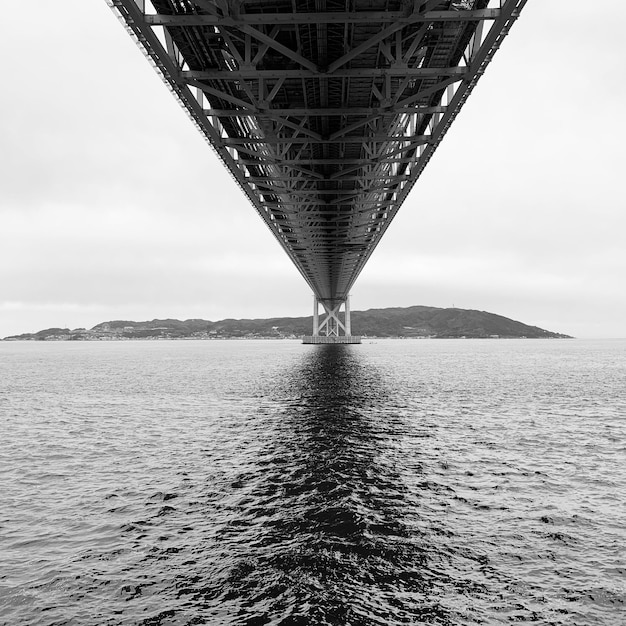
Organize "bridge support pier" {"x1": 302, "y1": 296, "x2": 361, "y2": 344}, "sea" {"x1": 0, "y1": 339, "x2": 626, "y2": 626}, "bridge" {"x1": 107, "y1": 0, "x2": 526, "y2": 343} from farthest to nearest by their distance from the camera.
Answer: "bridge support pier" {"x1": 302, "y1": 296, "x2": 361, "y2": 344}
"bridge" {"x1": 107, "y1": 0, "x2": 526, "y2": 343}
"sea" {"x1": 0, "y1": 339, "x2": 626, "y2": 626}

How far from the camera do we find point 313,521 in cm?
995

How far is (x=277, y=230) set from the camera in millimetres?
38594

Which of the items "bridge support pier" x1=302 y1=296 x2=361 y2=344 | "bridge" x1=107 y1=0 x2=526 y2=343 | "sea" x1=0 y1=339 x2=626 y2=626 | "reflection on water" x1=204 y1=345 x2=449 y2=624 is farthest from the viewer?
"bridge support pier" x1=302 y1=296 x2=361 y2=344

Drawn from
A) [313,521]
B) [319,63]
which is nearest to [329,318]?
[319,63]

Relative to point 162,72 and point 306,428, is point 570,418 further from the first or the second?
point 162,72

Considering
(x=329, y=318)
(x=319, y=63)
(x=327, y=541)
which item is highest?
(x=319, y=63)

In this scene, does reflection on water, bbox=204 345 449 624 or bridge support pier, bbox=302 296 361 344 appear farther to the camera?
bridge support pier, bbox=302 296 361 344

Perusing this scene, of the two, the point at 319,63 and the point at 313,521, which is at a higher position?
the point at 319,63

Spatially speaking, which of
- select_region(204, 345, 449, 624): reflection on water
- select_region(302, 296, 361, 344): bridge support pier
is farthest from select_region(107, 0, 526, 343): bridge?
select_region(302, 296, 361, 344): bridge support pier

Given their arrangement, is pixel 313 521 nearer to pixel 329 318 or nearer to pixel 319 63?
pixel 319 63

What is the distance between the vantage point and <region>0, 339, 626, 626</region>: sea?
7.00 metres

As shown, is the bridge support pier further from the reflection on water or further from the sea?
the reflection on water

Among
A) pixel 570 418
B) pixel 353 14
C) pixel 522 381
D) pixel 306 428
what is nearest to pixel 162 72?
pixel 353 14

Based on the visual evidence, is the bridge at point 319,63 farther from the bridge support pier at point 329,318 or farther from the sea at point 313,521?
the bridge support pier at point 329,318
